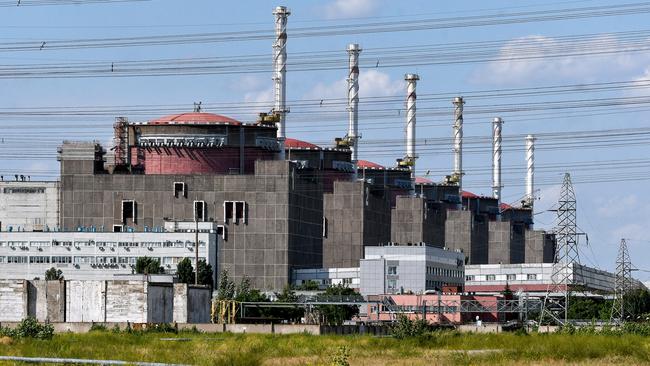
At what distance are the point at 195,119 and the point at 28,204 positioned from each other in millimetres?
22865

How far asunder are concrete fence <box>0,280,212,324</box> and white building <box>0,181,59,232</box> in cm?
6564

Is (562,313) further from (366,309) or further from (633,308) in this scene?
(366,309)

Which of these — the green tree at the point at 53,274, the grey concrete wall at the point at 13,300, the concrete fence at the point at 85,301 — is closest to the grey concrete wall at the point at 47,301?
the concrete fence at the point at 85,301

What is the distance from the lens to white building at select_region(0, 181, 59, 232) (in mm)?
180250

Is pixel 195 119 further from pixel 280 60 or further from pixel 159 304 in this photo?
pixel 159 304

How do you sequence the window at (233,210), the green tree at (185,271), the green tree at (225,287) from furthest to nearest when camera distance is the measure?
the window at (233,210) → the green tree at (225,287) → the green tree at (185,271)

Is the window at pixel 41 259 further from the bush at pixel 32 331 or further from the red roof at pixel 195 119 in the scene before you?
the bush at pixel 32 331

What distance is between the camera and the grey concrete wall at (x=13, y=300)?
112 meters

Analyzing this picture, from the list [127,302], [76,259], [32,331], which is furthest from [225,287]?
[32,331]

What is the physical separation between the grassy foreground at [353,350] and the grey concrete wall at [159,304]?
29.1m

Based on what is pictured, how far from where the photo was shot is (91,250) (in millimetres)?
164500

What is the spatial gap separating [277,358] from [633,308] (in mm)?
126387

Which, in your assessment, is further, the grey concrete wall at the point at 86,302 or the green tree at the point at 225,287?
the green tree at the point at 225,287

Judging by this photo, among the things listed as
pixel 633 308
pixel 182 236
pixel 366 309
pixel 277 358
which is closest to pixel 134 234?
pixel 182 236
